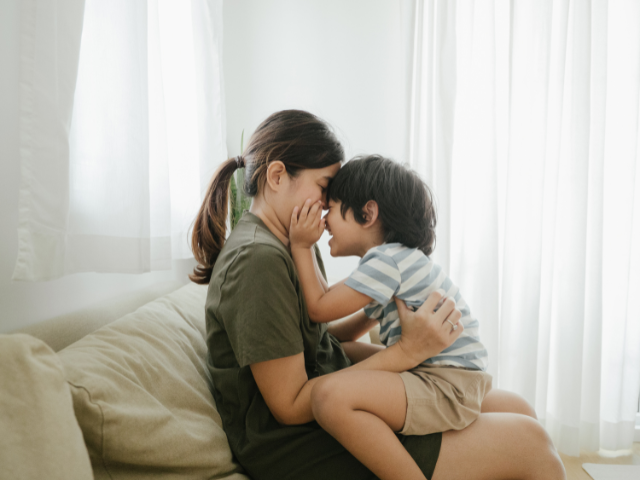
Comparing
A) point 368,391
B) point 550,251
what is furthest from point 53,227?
point 550,251

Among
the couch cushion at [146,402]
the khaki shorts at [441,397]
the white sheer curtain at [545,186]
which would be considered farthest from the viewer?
the white sheer curtain at [545,186]

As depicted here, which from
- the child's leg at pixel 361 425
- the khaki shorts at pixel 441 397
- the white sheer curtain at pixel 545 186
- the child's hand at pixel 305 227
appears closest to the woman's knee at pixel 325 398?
the child's leg at pixel 361 425

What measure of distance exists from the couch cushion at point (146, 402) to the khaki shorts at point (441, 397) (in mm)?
396

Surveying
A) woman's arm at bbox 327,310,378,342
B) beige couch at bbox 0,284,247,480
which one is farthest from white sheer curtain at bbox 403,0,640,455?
beige couch at bbox 0,284,247,480

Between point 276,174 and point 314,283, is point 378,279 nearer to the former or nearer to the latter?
point 314,283

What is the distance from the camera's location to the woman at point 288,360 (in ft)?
2.70

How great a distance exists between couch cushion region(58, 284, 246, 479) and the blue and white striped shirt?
426 mm

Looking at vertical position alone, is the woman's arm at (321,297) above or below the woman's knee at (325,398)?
above

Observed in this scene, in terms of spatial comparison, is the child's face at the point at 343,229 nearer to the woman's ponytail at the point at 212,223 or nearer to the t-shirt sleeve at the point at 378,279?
the t-shirt sleeve at the point at 378,279

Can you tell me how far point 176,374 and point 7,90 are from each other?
2.25 ft

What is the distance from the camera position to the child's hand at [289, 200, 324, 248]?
104 centimetres

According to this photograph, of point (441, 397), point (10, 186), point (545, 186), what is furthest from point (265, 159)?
point (545, 186)

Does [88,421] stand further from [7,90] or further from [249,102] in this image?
[249,102]

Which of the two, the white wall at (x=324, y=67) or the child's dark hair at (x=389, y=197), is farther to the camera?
the white wall at (x=324, y=67)
